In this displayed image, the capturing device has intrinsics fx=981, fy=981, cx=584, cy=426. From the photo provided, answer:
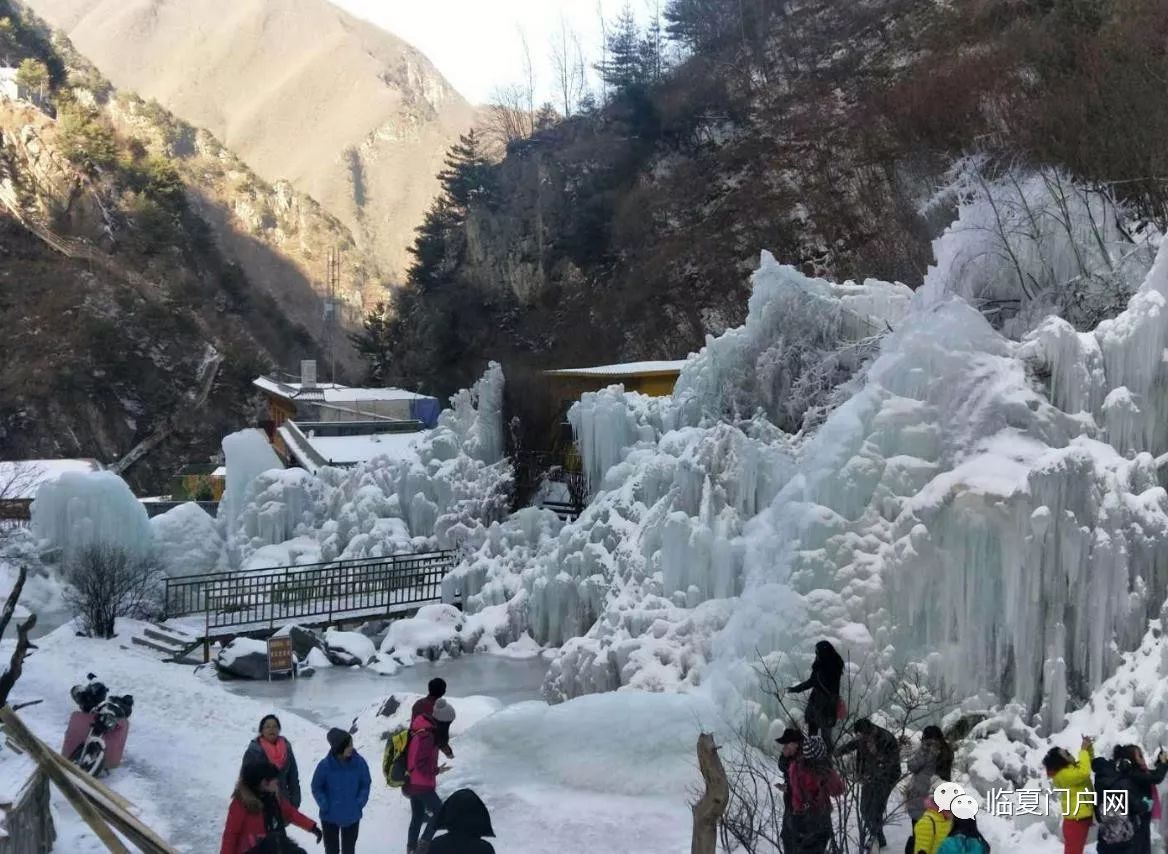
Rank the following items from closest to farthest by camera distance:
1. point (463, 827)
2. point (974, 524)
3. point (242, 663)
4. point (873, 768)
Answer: point (463, 827) → point (873, 768) → point (974, 524) → point (242, 663)

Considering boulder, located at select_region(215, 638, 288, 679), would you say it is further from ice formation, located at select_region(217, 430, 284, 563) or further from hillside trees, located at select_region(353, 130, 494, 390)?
hillside trees, located at select_region(353, 130, 494, 390)

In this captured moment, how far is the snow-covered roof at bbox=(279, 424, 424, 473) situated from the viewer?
26672mm

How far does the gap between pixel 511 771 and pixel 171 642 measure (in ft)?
33.8

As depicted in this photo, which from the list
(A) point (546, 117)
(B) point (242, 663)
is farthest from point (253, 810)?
(A) point (546, 117)

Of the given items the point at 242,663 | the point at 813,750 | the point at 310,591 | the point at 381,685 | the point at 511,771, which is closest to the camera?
the point at 813,750

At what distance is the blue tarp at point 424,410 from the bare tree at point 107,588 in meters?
17.0

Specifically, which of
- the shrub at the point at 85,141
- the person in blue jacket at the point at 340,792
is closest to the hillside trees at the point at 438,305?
the shrub at the point at 85,141

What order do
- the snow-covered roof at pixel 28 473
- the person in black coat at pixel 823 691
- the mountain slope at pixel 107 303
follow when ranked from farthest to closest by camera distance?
the mountain slope at pixel 107 303 < the snow-covered roof at pixel 28 473 < the person in black coat at pixel 823 691

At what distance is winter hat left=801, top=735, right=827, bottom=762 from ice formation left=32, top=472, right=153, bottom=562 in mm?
19375

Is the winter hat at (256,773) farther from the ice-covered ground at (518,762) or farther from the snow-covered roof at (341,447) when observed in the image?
the snow-covered roof at (341,447)

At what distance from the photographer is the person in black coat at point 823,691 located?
7.20 metres

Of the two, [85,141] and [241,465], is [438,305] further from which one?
[85,141]

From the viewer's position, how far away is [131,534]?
2234cm

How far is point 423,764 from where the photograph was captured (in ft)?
22.2
